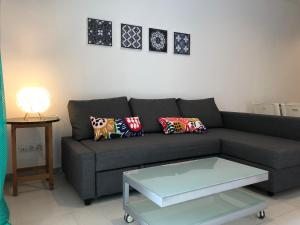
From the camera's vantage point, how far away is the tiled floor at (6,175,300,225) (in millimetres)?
1915

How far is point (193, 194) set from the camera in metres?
1.55

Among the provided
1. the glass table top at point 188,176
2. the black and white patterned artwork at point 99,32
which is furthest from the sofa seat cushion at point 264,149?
the black and white patterned artwork at point 99,32

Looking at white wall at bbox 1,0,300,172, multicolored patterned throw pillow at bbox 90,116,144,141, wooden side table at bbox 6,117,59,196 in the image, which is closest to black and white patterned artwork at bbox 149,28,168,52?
white wall at bbox 1,0,300,172

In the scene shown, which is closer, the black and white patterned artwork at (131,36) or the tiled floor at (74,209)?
the tiled floor at (74,209)

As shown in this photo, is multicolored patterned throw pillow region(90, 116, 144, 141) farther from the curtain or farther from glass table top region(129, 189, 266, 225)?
the curtain

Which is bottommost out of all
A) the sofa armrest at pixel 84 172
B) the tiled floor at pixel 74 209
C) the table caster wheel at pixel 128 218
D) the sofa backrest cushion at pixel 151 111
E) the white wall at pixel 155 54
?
the tiled floor at pixel 74 209

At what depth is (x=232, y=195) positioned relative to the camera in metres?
2.09

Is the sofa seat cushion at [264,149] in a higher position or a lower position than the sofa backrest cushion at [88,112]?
lower

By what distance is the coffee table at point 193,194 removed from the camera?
1580 millimetres

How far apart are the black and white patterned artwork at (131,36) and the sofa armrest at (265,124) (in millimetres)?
1532

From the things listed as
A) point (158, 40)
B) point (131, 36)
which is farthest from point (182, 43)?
point (131, 36)

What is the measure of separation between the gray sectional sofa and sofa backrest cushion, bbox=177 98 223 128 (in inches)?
0.5

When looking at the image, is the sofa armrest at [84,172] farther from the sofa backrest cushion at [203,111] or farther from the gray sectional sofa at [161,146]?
the sofa backrest cushion at [203,111]

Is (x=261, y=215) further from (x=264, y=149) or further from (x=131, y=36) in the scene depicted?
(x=131, y=36)
